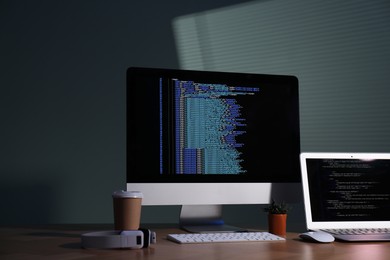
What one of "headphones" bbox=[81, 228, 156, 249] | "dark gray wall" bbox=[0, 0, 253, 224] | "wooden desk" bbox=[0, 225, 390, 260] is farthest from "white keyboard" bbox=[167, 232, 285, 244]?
"dark gray wall" bbox=[0, 0, 253, 224]

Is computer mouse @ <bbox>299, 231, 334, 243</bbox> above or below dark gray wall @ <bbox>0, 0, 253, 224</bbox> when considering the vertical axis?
below

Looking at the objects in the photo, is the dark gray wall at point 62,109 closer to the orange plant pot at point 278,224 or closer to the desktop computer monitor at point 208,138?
the desktop computer monitor at point 208,138

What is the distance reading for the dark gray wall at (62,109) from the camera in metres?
1.97

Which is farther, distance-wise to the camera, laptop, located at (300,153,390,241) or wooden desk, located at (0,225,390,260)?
laptop, located at (300,153,390,241)

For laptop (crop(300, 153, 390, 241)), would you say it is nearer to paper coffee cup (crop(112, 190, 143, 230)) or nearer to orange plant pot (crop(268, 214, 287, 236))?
orange plant pot (crop(268, 214, 287, 236))

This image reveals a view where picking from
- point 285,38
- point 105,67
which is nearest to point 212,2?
point 285,38

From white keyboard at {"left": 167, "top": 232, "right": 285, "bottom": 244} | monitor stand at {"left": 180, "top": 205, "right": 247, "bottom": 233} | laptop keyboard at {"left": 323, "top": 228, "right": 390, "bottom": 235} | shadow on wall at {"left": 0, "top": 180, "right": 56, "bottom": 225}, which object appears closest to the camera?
white keyboard at {"left": 167, "top": 232, "right": 285, "bottom": 244}

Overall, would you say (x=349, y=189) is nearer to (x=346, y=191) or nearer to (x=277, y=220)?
(x=346, y=191)

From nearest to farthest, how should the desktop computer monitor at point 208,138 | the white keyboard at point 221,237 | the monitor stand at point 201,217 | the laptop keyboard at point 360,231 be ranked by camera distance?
the white keyboard at point 221,237
the laptop keyboard at point 360,231
the desktop computer monitor at point 208,138
the monitor stand at point 201,217

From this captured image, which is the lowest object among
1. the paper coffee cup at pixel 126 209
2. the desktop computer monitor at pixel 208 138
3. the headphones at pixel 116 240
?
the headphones at pixel 116 240

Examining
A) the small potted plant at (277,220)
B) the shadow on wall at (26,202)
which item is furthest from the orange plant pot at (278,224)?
the shadow on wall at (26,202)

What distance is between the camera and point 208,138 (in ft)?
5.32

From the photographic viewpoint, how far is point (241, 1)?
219 cm

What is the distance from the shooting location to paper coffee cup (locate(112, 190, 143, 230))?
1426 mm
